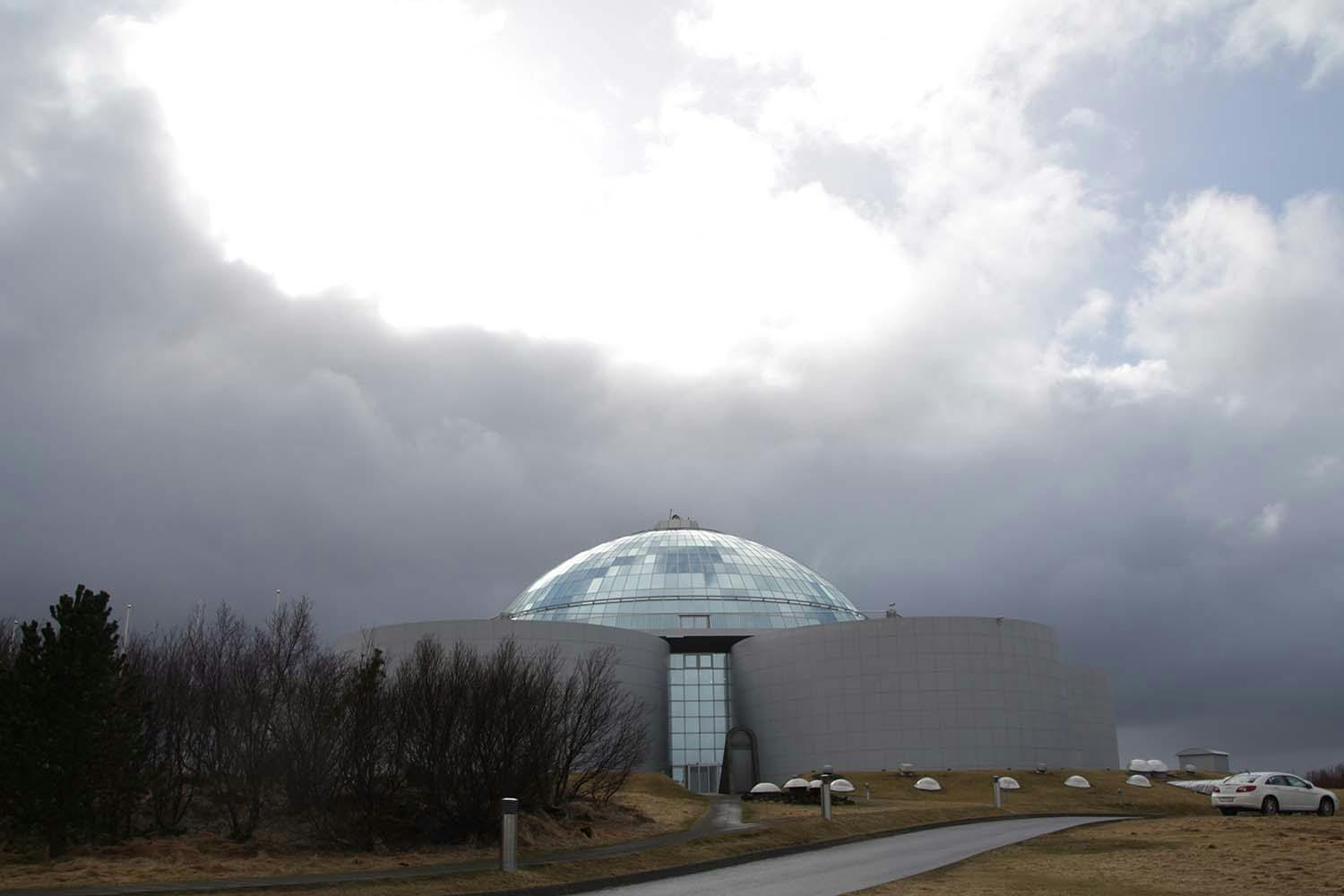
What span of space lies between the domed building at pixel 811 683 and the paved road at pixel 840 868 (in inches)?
1236

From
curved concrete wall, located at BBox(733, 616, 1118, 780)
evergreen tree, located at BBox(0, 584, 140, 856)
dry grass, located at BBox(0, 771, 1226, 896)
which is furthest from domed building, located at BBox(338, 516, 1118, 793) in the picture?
evergreen tree, located at BBox(0, 584, 140, 856)

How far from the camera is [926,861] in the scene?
26922mm

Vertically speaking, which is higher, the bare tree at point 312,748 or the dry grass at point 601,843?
the bare tree at point 312,748

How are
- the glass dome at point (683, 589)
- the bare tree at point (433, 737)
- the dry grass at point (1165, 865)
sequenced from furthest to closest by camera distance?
the glass dome at point (683, 589)
the bare tree at point (433, 737)
the dry grass at point (1165, 865)

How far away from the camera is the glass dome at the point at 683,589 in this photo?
3103 inches

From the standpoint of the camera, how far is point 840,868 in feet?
85.7

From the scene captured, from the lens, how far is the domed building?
6706 cm

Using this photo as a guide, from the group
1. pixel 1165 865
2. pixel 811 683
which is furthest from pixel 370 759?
pixel 811 683

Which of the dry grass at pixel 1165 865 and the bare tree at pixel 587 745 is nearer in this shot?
the dry grass at pixel 1165 865

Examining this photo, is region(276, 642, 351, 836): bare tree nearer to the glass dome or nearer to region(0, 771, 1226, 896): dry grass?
region(0, 771, 1226, 896): dry grass

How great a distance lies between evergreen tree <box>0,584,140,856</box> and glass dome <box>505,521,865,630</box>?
50655 mm

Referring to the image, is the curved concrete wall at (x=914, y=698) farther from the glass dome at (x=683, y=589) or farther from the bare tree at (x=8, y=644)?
the bare tree at (x=8, y=644)

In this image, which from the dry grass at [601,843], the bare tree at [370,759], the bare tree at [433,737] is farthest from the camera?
the bare tree at [433,737]

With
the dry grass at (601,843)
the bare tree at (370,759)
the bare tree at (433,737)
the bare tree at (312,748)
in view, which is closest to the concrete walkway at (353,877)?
the dry grass at (601,843)
